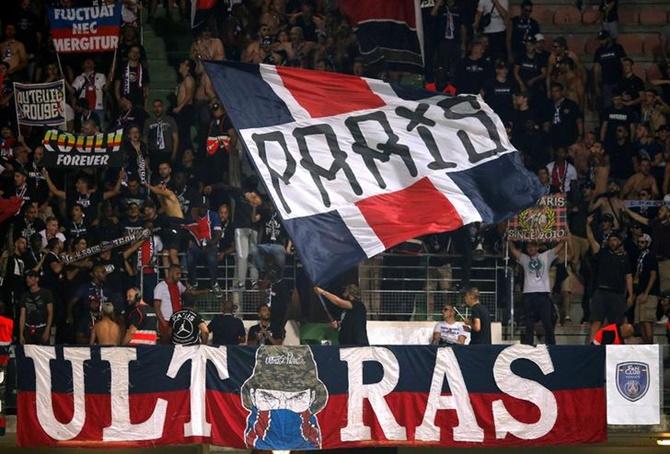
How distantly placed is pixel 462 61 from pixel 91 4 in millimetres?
5911

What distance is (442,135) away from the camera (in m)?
18.6

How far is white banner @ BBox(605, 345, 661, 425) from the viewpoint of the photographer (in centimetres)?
1905

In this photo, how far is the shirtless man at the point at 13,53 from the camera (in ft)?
85.4

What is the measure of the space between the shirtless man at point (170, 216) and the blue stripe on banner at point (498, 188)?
5625 millimetres

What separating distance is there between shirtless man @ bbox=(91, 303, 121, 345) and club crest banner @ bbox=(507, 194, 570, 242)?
5.51 meters

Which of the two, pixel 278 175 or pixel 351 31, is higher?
pixel 351 31

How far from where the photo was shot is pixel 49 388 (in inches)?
754

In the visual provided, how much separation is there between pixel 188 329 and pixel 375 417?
2.69 metres

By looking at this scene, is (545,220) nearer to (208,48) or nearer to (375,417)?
(375,417)

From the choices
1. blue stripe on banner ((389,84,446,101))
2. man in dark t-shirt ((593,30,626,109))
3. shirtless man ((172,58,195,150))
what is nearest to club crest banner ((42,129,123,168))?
shirtless man ((172,58,195,150))

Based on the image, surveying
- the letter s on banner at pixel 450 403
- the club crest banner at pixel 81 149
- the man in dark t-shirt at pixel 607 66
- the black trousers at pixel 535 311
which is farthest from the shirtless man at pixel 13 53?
the letter s on banner at pixel 450 403

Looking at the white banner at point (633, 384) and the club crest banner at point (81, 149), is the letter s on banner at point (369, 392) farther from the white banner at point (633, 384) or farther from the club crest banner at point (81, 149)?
the club crest banner at point (81, 149)

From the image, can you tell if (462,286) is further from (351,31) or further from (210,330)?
(351,31)

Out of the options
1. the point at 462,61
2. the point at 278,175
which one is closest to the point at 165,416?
the point at 278,175
